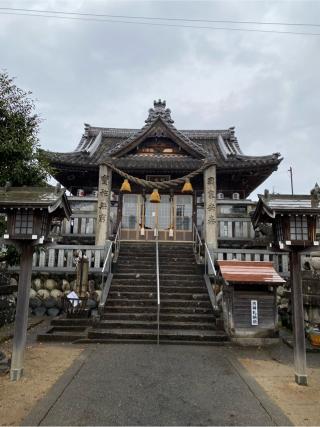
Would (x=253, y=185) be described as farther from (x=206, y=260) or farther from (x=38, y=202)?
(x=38, y=202)

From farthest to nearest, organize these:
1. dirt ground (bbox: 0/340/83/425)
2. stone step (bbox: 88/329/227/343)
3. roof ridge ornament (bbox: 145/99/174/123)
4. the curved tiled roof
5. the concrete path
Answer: roof ridge ornament (bbox: 145/99/174/123), the curved tiled roof, stone step (bbox: 88/329/227/343), dirt ground (bbox: 0/340/83/425), the concrete path

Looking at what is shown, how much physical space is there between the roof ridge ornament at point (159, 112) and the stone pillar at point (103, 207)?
4343mm

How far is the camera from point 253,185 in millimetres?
18406

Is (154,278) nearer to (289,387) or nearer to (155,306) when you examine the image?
(155,306)

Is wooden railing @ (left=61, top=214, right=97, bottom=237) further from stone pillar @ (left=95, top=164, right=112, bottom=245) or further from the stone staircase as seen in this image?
the stone staircase

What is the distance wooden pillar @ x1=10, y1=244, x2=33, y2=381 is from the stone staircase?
2946mm

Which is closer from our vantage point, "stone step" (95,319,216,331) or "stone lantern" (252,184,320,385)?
"stone lantern" (252,184,320,385)

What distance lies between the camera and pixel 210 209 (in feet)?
48.6

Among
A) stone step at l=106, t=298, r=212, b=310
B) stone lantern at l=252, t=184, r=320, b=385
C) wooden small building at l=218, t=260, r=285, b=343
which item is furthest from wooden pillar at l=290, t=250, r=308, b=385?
stone step at l=106, t=298, r=212, b=310

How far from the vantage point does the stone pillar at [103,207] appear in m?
14.3

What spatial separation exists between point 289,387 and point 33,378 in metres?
4.95

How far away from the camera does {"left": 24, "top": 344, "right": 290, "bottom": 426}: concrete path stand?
4.53 metres

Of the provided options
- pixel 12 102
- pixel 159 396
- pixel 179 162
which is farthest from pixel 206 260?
pixel 12 102

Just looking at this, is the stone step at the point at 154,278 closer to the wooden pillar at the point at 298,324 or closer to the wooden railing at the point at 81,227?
the wooden railing at the point at 81,227
